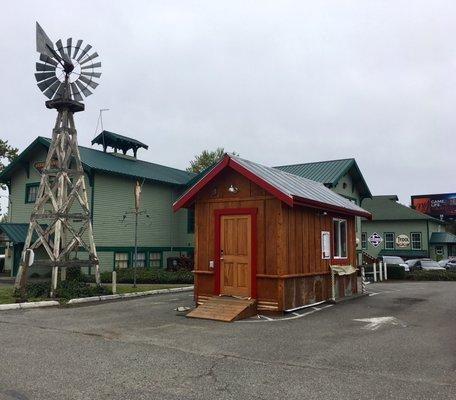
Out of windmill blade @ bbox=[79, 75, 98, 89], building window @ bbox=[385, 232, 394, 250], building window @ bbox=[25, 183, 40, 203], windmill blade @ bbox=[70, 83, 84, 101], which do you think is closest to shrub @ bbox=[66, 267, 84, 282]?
building window @ bbox=[25, 183, 40, 203]

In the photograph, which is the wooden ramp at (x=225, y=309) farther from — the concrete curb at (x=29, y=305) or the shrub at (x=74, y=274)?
the shrub at (x=74, y=274)

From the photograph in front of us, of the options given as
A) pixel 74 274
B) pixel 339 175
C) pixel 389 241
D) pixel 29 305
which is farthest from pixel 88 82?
pixel 389 241

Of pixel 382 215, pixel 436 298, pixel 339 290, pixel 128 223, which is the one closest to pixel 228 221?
pixel 339 290

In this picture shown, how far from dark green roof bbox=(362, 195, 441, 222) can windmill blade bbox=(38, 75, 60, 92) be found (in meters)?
37.2

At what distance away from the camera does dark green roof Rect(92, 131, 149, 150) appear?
29603 mm

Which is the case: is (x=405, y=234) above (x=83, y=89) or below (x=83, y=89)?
below

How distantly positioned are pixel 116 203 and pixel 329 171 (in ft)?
45.5

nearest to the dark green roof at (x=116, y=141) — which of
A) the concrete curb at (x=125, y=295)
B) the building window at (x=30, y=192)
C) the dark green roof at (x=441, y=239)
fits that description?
the building window at (x=30, y=192)

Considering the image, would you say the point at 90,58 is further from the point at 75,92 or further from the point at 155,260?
the point at 155,260

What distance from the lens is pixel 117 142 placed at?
30438 millimetres

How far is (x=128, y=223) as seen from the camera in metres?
26.5

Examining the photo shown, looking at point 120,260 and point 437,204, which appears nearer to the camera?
point 120,260

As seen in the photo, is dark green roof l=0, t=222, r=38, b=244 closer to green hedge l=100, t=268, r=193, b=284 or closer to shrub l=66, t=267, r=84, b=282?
shrub l=66, t=267, r=84, b=282

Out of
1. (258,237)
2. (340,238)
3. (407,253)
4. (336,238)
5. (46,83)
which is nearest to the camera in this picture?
(258,237)
